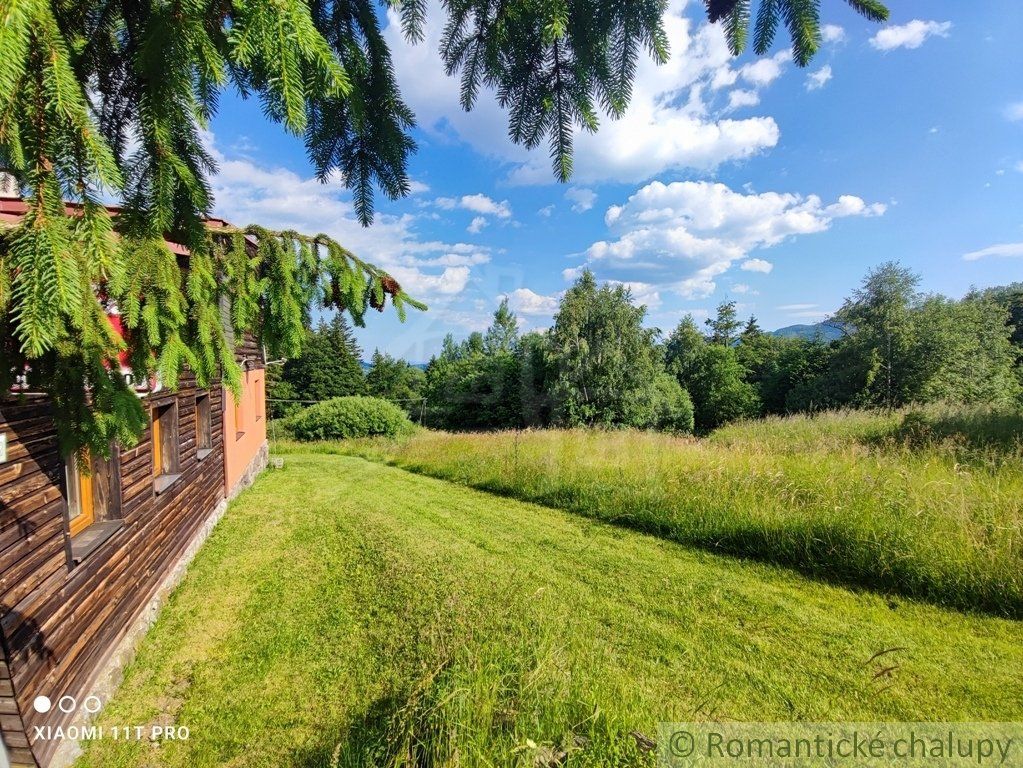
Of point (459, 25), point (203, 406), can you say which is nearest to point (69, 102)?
point (459, 25)

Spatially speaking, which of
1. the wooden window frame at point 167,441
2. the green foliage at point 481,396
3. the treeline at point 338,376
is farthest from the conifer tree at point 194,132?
the treeline at point 338,376

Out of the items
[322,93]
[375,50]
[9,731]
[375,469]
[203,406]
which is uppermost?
[375,50]

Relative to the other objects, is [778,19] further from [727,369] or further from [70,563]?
[727,369]

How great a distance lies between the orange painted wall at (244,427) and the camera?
835 centimetres

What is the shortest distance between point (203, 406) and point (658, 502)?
7.65 metres

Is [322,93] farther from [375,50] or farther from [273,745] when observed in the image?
[273,745]

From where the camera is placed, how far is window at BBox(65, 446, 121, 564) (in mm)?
3520

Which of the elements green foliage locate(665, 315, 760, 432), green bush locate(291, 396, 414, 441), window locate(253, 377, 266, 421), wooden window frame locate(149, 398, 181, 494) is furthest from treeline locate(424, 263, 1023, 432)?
wooden window frame locate(149, 398, 181, 494)

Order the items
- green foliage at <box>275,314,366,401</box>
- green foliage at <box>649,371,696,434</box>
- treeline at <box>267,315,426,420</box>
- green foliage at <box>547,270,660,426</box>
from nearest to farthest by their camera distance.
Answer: green foliage at <box>547,270,660,426</box> → green foliage at <box>649,371,696,434</box> → treeline at <box>267,315,426,420</box> → green foliage at <box>275,314,366,401</box>

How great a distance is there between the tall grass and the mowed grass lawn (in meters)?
0.38

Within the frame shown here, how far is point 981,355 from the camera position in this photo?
2122 cm

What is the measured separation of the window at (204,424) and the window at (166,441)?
4.60ft

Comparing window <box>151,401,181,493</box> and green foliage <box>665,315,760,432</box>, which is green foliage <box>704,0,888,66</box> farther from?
green foliage <box>665,315,760,432</box>

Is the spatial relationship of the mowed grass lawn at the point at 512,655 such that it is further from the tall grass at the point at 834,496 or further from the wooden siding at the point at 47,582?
the wooden siding at the point at 47,582
